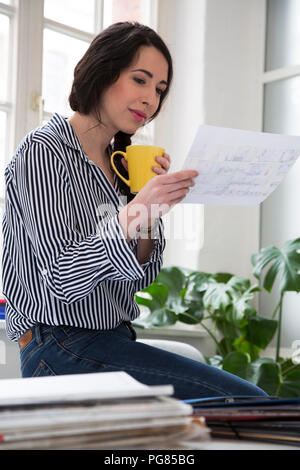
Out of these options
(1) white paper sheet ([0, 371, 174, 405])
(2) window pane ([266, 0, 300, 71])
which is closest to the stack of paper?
(1) white paper sheet ([0, 371, 174, 405])

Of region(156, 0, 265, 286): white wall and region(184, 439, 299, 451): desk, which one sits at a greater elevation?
region(156, 0, 265, 286): white wall

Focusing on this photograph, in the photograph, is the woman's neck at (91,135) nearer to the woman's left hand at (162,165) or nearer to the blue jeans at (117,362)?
the woman's left hand at (162,165)

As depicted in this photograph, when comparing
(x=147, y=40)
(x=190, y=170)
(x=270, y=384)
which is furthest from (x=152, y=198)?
(x=270, y=384)

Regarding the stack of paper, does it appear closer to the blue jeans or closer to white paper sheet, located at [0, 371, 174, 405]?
white paper sheet, located at [0, 371, 174, 405]

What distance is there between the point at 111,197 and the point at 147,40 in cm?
37

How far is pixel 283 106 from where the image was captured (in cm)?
321

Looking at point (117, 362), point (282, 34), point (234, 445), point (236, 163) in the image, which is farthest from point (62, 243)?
point (282, 34)

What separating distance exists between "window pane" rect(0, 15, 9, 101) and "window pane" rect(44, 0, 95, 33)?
0.84 feet

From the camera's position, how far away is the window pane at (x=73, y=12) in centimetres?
283

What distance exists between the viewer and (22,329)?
1182 mm

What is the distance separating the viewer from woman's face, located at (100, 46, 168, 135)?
1.33 metres

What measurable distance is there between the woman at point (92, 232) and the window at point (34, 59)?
1298 millimetres

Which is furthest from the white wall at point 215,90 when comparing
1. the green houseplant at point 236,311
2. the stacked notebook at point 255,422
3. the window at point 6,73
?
the stacked notebook at point 255,422

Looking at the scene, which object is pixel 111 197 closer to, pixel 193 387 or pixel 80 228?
pixel 80 228
